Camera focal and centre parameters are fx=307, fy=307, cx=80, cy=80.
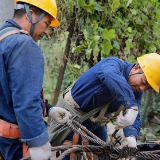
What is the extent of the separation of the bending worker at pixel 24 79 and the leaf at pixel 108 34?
8.02 ft

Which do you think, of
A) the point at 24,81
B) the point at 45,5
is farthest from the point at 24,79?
the point at 45,5

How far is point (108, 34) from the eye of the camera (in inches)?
185

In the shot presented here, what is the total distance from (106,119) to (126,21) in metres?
2.40

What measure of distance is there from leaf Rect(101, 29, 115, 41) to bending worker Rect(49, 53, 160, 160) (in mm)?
1540

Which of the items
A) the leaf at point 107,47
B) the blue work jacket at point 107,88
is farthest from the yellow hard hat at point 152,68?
the leaf at point 107,47

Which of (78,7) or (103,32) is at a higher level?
(78,7)

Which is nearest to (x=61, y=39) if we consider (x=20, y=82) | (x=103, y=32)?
(x=103, y=32)

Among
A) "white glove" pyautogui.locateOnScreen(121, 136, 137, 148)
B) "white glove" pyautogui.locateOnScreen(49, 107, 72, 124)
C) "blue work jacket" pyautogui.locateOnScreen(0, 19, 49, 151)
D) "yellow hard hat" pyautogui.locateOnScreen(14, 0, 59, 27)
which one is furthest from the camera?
"white glove" pyautogui.locateOnScreen(121, 136, 137, 148)

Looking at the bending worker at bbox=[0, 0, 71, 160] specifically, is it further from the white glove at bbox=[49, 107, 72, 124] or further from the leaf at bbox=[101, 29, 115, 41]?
the leaf at bbox=[101, 29, 115, 41]

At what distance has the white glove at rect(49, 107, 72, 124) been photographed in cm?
293

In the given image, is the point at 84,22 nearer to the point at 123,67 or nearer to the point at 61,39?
the point at 61,39

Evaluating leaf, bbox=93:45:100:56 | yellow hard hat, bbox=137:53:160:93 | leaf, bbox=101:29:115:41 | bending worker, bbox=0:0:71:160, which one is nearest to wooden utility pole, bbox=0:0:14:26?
bending worker, bbox=0:0:71:160

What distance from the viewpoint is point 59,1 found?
471 centimetres

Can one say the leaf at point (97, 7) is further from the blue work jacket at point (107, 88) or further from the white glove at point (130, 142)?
the white glove at point (130, 142)
